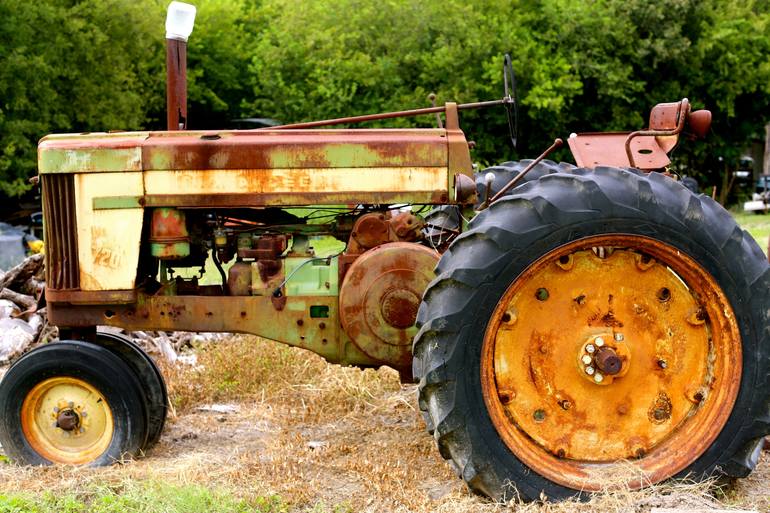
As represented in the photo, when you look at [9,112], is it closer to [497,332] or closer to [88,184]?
[88,184]

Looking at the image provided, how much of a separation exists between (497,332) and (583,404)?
0.50m

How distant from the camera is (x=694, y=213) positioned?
3678mm

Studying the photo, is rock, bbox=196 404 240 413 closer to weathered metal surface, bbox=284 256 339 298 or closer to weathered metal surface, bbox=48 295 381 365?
weathered metal surface, bbox=48 295 381 365

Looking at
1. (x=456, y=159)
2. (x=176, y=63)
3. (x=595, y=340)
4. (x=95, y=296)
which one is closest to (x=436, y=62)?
(x=176, y=63)

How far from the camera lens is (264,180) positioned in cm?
436

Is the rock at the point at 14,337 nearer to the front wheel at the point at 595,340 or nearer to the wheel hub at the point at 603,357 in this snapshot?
the front wheel at the point at 595,340

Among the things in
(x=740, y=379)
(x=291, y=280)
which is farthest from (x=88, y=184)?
(x=740, y=379)

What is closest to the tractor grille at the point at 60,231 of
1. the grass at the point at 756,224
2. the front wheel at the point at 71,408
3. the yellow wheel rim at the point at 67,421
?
the front wheel at the point at 71,408

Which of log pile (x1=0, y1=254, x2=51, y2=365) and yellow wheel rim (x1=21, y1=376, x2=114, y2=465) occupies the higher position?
yellow wheel rim (x1=21, y1=376, x2=114, y2=465)

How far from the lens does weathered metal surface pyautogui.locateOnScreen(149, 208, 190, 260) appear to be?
443 cm

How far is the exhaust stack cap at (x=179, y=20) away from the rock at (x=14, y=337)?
3.25m

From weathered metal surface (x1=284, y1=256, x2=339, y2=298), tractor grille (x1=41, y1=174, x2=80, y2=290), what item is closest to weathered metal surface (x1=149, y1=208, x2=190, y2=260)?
tractor grille (x1=41, y1=174, x2=80, y2=290)

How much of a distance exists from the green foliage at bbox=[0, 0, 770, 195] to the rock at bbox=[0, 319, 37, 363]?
42.3 feet

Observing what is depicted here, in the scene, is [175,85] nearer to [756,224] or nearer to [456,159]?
[456,159]
